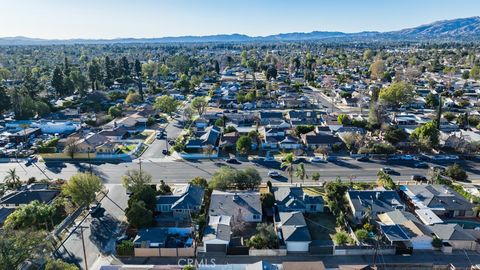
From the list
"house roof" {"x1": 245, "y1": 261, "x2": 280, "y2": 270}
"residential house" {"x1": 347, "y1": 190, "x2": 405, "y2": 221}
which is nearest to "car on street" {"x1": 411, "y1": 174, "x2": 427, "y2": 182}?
"residential house" {"x1": 347, "y1": 190, "x2": 405, "y2": 221}

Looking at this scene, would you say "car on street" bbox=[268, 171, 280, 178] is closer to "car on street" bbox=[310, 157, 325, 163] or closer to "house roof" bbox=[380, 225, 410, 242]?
"car on street" bbox=[310, 157, 325, 163]

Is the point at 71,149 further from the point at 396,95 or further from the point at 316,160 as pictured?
the point at 396,95

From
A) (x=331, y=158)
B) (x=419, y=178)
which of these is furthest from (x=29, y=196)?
(x=419, y=178)

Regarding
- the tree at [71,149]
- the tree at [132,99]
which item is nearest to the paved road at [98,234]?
the tree at [71,149]

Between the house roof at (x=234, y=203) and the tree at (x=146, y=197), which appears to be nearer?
the house roof at (x=234, y=203)

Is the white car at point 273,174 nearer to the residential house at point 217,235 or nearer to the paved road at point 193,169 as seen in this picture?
the paved road at point 193,169
